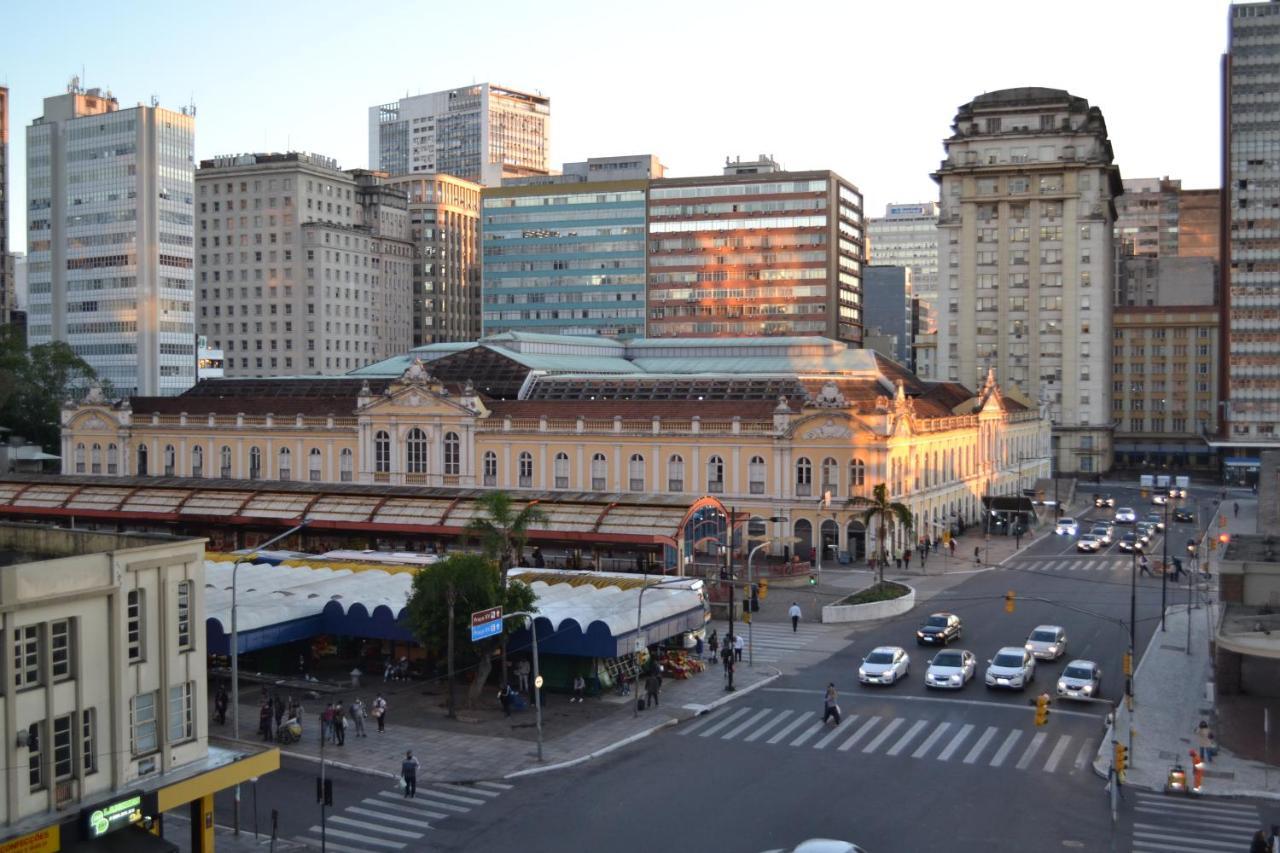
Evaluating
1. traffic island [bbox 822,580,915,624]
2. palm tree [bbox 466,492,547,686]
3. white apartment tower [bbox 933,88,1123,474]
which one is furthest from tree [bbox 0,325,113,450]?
white apartment tower [bbox 933,88,1123,474]

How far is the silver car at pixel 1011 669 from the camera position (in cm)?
4869

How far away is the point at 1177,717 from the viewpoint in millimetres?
45250

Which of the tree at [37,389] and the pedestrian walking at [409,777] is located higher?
the tree at [37,389]

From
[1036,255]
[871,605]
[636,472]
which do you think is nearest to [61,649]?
[871,605]

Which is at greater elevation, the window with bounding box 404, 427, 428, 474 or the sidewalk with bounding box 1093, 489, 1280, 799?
the window with bounding box 404, 427, 428, 474

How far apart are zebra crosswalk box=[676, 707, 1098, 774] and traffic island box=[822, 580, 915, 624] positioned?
18174mm

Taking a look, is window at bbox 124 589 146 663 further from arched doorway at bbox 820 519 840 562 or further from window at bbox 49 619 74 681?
arched doorway at bbox 820 519 840 562

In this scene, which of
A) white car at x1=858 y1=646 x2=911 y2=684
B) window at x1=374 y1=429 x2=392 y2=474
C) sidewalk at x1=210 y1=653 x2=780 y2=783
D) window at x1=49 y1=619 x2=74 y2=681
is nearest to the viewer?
window at x1=49 y1=619 x2=74 y2=681

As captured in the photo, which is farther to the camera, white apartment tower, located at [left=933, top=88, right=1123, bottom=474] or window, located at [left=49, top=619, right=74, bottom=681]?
white apartment tower, located at [left=933, top=88, right=1123, bottom=474]

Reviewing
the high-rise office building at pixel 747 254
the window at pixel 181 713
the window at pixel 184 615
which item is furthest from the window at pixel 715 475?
the high-rise office building at pixel 747 254

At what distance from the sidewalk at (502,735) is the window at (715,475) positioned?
34728 mm

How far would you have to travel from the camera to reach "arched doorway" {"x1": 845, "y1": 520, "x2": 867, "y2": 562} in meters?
82.3

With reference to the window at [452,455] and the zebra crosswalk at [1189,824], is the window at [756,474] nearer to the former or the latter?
the window at [452,455]

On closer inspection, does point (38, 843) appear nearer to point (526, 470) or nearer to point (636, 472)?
point (636, 472)
